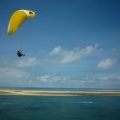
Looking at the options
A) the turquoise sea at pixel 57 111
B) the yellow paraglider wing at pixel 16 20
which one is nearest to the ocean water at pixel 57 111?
the turquoise sea at pixel 57 111

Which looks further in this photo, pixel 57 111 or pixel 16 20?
pixel 57 111

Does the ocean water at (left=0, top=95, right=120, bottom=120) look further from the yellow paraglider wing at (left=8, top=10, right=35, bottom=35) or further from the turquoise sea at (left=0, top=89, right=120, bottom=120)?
the yellow paraglider wing at (left=8, top=10, right=35, bottom=35)

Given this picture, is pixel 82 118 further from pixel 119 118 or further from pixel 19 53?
pixel 19 53

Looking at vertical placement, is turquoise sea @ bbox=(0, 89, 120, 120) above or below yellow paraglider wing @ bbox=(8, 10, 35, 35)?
below

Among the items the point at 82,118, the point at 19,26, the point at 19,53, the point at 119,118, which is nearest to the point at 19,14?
the point at 19,26

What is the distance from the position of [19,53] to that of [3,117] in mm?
7378

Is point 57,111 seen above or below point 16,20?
below

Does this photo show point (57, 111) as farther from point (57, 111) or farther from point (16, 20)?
point (16, 20)

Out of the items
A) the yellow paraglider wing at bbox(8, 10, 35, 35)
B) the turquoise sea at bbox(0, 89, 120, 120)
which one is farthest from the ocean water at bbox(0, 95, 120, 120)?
the yellow paraglider wing at bbox(8, 10, 35, 35)

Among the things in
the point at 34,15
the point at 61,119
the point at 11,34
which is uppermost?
the point at 34,15

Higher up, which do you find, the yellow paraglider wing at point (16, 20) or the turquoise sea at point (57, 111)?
the yellow paraglider wing at point (16, 20)

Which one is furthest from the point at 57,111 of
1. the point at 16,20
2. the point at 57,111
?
the point at 16,20

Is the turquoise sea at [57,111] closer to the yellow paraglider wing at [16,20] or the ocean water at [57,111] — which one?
the ocean water at [57,111]

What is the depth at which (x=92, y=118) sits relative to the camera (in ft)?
62.6
